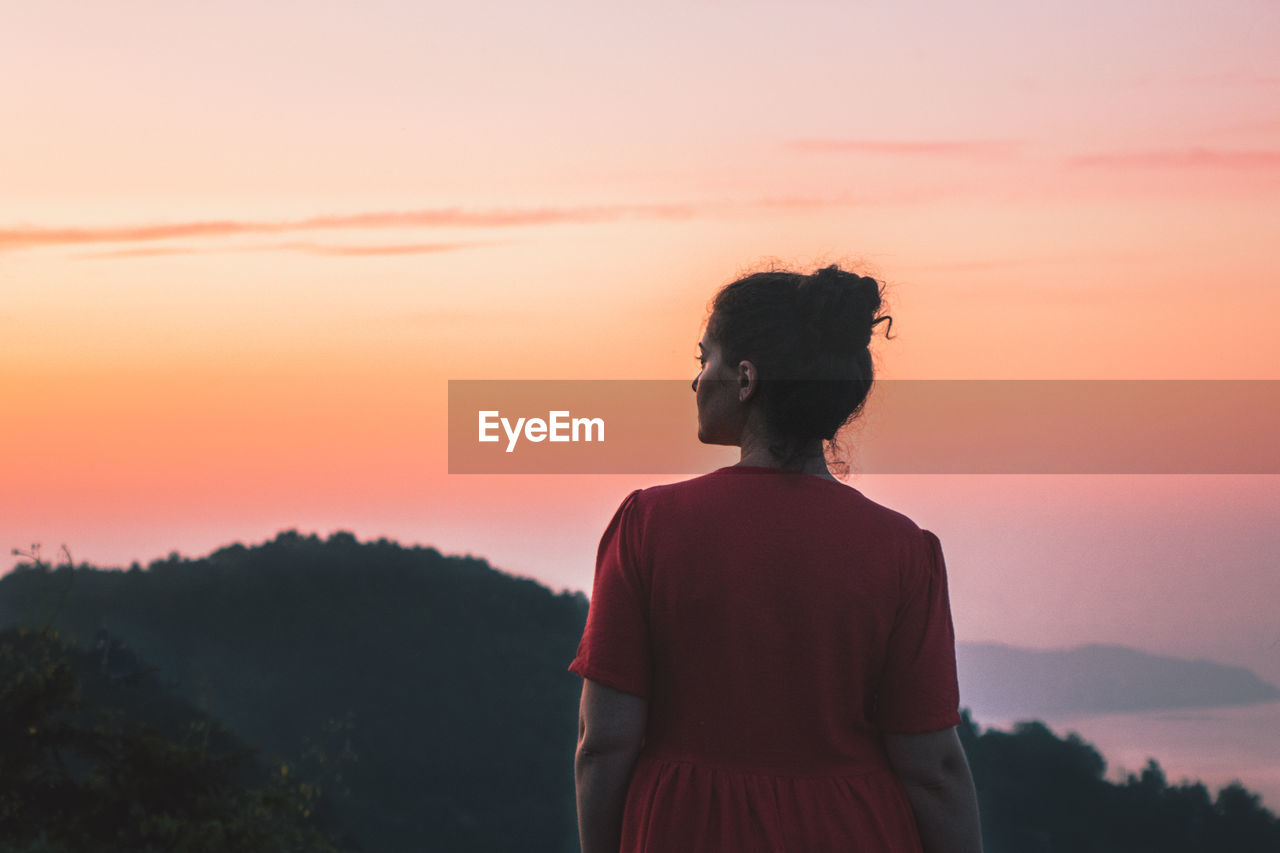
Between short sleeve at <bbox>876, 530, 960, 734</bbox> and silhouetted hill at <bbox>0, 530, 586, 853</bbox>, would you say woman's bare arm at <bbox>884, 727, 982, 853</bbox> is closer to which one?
short sleeve at <bbox>876, 530, 960, 734</bbox>

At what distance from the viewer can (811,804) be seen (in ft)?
6.08

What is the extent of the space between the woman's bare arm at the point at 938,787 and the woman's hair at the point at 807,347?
0.50 meters

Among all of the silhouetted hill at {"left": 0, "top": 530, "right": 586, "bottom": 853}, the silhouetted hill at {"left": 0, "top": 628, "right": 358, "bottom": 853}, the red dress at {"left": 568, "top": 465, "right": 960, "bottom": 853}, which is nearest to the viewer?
the red dress at {"left": 568, "top": 465, "right": 960, "bottom": 853}

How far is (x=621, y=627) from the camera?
1880 millimetres

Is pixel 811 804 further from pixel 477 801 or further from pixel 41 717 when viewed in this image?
pixel 477 801

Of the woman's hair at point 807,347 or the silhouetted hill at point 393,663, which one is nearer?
the woman's hair at point 807,347

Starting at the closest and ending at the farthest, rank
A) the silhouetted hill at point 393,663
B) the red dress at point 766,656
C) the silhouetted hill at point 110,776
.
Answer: the red dress at point 766,656
the silhouetted hill at point 110,776
the silhouetted hill at point 393,663

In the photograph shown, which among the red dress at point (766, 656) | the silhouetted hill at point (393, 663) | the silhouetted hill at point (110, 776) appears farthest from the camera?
the silhouetted hill at point (393, 663)

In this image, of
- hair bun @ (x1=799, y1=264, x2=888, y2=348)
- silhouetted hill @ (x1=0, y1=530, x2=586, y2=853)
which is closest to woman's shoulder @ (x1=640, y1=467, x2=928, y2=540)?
hair bun @ (x1=799, y1=264, x2=888, y2=348)

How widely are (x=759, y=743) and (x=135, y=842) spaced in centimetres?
500

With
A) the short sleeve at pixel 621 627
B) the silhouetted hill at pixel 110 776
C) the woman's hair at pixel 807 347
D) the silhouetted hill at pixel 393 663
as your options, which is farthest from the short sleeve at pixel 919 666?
the silhouetted hill at pixel 393 663

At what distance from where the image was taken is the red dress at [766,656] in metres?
1.85

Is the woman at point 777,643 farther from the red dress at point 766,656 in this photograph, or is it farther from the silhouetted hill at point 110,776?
the silhouetted hill at point 110,776

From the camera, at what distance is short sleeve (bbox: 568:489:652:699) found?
188cm
